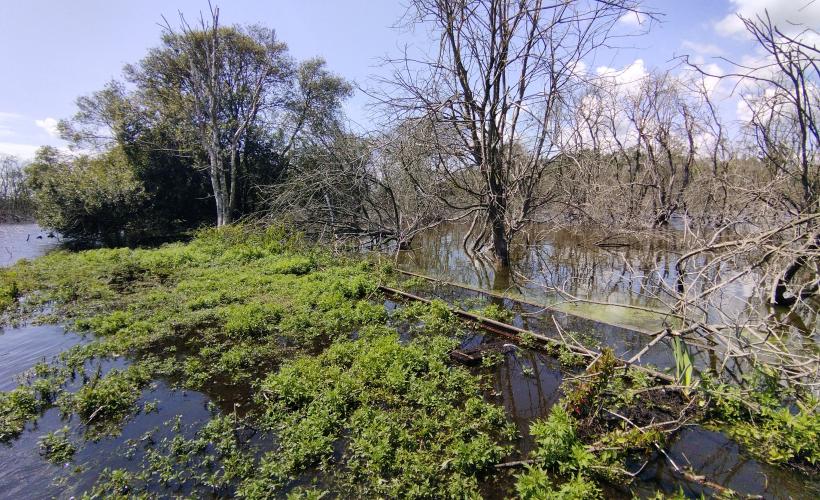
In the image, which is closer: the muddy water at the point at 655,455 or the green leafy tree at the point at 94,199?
the muddy water at the point at 655,455

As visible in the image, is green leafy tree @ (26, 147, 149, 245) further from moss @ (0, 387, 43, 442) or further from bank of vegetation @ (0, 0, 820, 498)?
moss @ (0, 387, 43, 442)

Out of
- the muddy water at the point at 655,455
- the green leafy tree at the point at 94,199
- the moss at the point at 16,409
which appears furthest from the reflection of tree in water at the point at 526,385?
the green leafy tree at the point at 94,199

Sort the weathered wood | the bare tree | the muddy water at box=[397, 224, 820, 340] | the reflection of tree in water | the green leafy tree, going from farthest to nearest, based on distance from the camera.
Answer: the green leafy tree, the bare tree, the muddy water at box=[397, 224, 820, 340], the weathered wood, the reflection of tree in water

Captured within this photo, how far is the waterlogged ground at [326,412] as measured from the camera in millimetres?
3439

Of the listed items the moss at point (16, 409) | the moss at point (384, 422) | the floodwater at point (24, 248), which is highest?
the floodwater at point (24, 248)

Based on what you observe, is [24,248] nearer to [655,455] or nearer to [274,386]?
[274,386]

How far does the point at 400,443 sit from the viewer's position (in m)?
3.87

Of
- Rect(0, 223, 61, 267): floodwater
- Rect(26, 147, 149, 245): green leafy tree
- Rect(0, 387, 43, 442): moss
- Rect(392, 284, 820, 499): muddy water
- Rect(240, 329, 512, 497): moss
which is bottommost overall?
Rect(392, 284, 820, 499): muddy water

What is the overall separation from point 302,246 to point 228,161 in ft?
39.5

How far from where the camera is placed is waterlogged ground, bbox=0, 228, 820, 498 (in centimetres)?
344

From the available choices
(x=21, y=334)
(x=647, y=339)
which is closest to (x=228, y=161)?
(x=21, y=334)

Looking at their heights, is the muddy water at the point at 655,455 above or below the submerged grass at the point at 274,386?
below

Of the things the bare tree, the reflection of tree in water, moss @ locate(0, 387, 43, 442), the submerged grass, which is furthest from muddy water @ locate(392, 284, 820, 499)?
the bare tree

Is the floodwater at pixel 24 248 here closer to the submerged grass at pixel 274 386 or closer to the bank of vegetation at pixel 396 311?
the bank of vegetation at pixel 396 311
